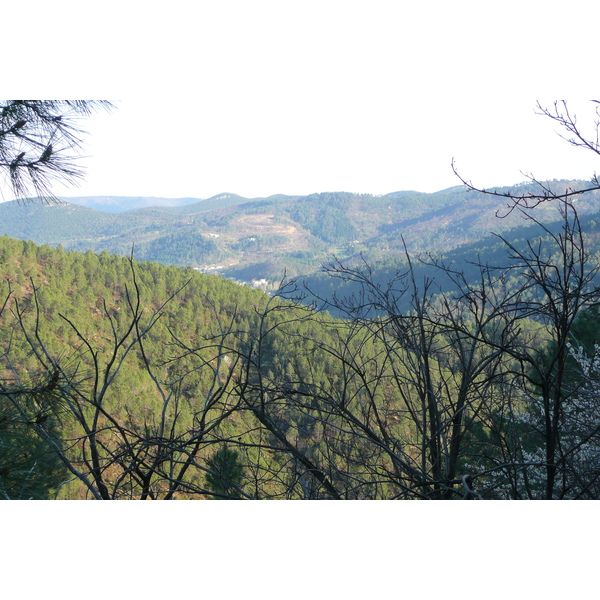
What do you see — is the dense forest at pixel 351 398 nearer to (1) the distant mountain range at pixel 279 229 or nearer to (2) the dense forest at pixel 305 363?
(2) the dense forest at pixel 305 363

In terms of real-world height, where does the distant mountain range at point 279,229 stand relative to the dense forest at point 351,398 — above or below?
above

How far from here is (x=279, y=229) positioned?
7244 cm

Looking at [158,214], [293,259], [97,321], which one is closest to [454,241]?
[293,259]

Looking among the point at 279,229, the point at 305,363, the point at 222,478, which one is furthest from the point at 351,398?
the point at 279,229

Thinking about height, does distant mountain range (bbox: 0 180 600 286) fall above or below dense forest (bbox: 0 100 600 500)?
above

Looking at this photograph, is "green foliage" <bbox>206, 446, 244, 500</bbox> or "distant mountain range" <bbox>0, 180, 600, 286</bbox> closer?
"green foliage" <bbox>206, 446, 244, 500</bbox>

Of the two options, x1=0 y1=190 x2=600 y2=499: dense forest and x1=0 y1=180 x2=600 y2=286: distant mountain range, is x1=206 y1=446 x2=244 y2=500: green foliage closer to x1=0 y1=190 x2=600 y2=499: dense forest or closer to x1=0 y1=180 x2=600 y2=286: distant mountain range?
x1=0 y1=190 x2=600 y2=499: dense forest

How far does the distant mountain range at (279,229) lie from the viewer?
41.0 m

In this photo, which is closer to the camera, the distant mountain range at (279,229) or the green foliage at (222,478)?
the green foliage at (222,478)

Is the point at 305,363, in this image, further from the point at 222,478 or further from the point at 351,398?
the point at 222,478

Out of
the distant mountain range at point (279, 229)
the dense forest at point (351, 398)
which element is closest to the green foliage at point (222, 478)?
the dense forest at point (351, 398)

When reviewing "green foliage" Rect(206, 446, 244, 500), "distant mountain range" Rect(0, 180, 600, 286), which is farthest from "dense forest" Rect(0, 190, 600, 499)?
"distant mountain range" Rect(0, 180, 600, 286)

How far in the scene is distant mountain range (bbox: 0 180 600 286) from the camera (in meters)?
41.0
